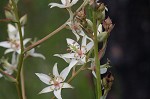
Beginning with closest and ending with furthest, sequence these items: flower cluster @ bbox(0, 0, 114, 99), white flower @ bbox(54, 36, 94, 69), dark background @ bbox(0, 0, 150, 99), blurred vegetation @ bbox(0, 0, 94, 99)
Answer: flower cluster @ bbox(0, 0, 114, 99)
white flower @ bbox(54, 36, 94, 69)
blurred vegetation @ bbox(0, 0, 94, 99)
dark background @ bbox(0, 0, 150, 99)

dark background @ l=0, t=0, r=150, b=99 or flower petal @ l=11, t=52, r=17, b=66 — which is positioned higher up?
flower petal @ l=11, t=52, r=17, b=66

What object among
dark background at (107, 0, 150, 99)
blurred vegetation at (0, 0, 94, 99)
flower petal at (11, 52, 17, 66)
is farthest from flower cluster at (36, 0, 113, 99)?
dark background at (107, 0, 150, 99)

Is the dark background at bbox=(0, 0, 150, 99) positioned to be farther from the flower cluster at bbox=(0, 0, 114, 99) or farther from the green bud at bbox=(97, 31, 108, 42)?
the green bud at bbox=(97, 31, 108, 42)

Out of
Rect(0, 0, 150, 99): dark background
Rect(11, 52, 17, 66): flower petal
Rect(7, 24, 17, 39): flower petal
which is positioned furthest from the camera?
Rect(0, 0, 150, 99): dark background

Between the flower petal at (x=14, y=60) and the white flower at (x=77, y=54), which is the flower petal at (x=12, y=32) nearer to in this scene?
the flower petal at (x=14, y=60)

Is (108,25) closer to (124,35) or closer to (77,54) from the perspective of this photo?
(77,54)

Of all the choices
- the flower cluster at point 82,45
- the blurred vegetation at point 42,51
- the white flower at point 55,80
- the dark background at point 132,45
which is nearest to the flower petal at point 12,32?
the flower cluster at point 82,45

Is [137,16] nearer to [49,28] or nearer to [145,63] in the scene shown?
[145,63]

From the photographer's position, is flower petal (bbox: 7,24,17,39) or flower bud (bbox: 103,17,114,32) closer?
flower bud (bbox: 103,17,114,32)

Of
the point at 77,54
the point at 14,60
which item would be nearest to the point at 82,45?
the point at 77,54

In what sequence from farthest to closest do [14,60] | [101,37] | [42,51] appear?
[42,51] < [14,60] < [101,37]

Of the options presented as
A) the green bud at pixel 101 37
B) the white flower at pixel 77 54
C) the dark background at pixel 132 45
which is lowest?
the dark background at pixel 132 45
